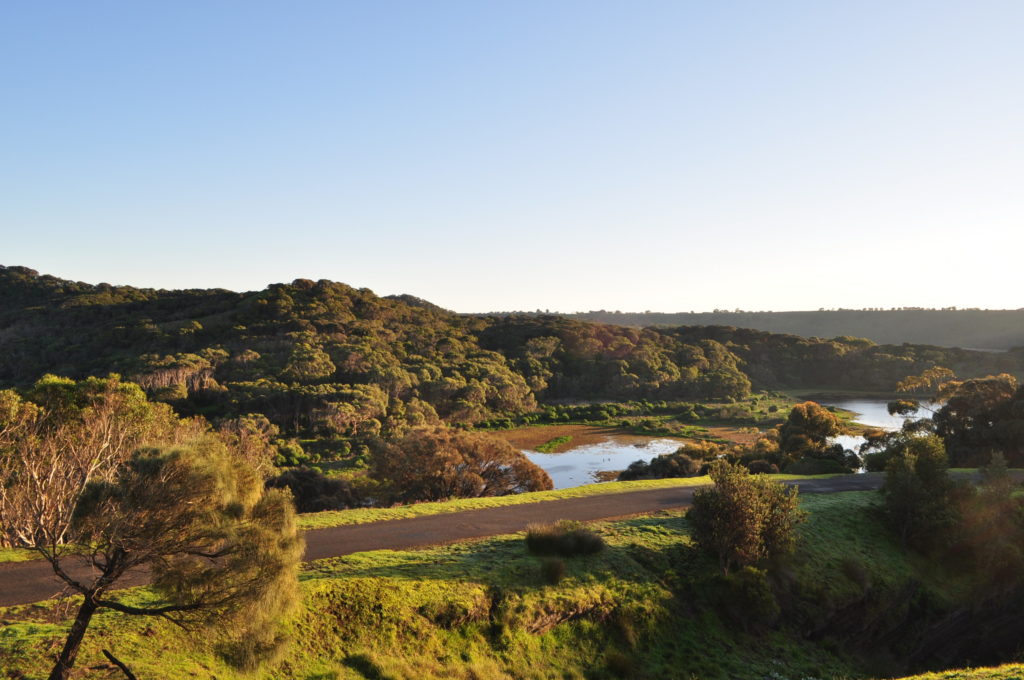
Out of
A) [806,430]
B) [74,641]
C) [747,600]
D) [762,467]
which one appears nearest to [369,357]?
A: [806,430]

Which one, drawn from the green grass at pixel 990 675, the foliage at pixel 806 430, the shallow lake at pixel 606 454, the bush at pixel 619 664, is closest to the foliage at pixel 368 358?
the shallow lake at pixel 606 454

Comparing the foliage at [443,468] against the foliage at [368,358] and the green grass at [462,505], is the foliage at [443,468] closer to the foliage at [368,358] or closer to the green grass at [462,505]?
the green grass at [462,505]

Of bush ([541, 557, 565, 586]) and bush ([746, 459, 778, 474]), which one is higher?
bush ([541, 557, 565, 586])

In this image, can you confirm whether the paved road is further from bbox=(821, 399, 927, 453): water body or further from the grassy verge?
bbox=(821, 399, 927, 453): water body

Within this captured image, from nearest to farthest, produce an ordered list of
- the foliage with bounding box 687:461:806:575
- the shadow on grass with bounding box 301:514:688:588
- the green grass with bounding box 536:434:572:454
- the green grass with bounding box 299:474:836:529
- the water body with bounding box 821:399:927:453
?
the shadow on grass with bounding box 301:514:688:588 < the foliage with bounding box 687:461:806:575 < the green grass with bounding box 299:474:836:529 < the green grass with bounding box 536:434:572:454 < the water body with bounding box 821:399:927:453

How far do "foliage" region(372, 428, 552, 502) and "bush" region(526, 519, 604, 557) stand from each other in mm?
13530

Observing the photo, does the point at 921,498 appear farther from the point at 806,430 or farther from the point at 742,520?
the point at 806,430

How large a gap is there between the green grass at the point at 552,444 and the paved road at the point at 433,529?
113ft

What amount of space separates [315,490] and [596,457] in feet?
120

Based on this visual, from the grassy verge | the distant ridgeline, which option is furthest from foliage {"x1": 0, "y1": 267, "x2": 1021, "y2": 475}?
the grassy verge

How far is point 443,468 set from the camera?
109ft

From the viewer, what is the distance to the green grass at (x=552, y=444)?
217 feet

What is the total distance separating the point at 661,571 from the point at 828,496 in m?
15.1

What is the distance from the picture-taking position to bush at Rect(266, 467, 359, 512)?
30.7m
